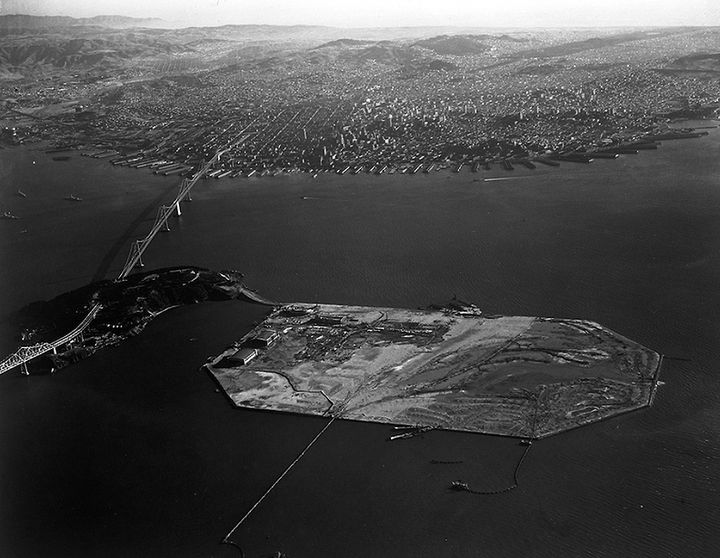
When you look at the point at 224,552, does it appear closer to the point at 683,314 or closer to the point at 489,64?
the point at 683,314

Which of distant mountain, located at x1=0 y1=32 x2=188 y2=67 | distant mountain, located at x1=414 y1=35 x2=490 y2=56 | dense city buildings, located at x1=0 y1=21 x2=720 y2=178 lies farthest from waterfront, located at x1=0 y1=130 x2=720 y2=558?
distant mountain, located at x1=414 y1=35 x2=490 y2=56

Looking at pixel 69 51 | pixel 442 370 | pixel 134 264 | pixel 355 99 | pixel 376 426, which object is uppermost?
pixel 69 51

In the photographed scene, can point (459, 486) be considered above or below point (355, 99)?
below

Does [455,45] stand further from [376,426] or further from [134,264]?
[376,426]

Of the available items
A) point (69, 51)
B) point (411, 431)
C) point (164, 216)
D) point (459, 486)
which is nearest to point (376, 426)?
point (411, 431)

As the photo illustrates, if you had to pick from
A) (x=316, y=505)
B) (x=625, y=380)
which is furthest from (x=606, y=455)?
(x=316, y=505)

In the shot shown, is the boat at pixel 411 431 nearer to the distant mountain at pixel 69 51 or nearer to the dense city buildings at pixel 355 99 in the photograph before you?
the dense city buildings at pixel 355 99
